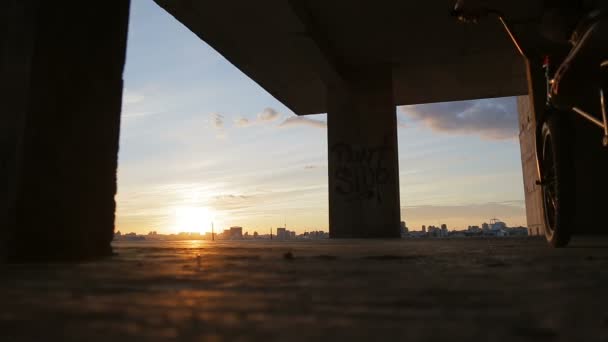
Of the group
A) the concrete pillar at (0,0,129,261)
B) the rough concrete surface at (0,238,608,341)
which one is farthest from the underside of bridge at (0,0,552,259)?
the rough concrete surface at (0,238,608,341)

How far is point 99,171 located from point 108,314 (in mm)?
2064

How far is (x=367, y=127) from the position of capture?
36.3 ft

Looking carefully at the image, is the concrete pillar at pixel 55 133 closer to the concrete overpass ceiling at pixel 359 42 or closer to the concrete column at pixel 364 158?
the concrete overpass ceiling at pixel 359 42

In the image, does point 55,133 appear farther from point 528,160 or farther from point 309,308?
point 528,160

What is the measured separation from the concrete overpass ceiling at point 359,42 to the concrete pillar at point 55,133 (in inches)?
226

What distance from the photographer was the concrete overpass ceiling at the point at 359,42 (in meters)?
8.34

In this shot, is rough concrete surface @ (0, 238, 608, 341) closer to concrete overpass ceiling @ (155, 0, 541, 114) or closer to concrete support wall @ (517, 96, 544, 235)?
concrete overpass ceiling @ (155, 0, 541, 114)

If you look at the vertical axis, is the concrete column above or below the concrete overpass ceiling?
below

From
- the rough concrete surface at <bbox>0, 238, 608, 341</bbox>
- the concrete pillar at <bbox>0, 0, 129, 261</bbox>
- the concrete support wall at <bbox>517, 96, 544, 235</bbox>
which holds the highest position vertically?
the concrete support wall at <bbox>517, 96, 544, 235</bbox>

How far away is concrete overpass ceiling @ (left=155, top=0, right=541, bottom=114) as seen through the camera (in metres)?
8.34

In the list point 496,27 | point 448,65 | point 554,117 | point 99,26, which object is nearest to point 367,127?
point 448,65

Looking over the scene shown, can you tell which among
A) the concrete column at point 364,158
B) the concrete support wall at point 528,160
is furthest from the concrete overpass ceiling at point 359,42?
the concrete support wall at point 528,160

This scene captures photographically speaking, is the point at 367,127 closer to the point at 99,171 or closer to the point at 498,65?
the point at 498,65

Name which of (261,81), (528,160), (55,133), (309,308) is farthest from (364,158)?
(528,160)
